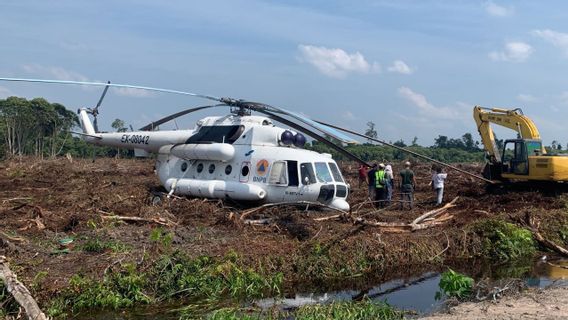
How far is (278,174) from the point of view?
14.3 metres

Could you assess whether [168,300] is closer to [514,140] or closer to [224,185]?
[224,185]

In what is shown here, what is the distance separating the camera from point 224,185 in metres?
14.9

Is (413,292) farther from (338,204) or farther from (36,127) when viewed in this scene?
(36,127)

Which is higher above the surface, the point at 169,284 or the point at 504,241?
the point at 504,241

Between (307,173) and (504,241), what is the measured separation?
4909mm

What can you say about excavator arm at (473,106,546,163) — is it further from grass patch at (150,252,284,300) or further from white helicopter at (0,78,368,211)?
grass patch at (150,252,284,300)

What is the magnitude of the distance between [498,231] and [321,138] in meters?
4.70

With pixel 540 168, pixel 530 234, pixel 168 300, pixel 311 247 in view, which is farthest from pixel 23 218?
pixel 540 168

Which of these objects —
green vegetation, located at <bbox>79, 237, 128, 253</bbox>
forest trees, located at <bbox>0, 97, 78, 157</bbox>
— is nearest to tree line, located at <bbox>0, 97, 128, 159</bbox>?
forest trees, located at <bbox>0, 97, 78, 157</bbox>

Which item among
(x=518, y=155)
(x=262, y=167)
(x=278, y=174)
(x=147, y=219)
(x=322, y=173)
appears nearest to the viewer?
(x=147, y=219)

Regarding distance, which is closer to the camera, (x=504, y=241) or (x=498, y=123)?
(x=504, y=241)

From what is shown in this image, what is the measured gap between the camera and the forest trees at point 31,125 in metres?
53.1

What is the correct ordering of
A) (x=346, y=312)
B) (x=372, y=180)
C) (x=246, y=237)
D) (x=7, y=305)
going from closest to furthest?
(x=7, y=305) < (x=346, y=312) < (x=246, y=237) < (x=372, y=180)

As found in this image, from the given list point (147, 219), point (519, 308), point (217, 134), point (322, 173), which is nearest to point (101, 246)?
point (147, 219)
